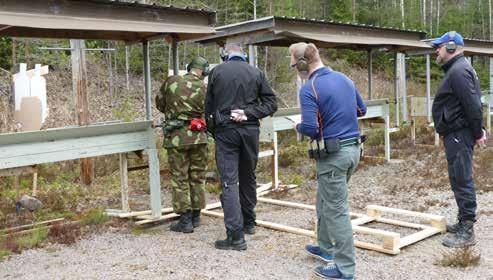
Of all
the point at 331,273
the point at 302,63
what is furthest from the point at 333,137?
the point at 331,273

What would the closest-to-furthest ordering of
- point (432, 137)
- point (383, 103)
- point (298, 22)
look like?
1. point (298, 22)
2. point (383, 103)
3. point (432, 137)

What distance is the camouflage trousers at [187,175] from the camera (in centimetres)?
597

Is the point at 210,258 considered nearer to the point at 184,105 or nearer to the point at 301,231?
the point at 301,231

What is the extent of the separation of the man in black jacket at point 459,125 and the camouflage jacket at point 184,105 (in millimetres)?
2574

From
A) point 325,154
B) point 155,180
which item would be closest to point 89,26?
point 155,180

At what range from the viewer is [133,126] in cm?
613

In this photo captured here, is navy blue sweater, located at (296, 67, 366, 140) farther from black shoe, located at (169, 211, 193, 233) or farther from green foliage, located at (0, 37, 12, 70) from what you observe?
green foliage, located at (0, 37, 12, 70)

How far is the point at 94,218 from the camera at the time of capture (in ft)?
21.0

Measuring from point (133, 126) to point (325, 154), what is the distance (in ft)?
8.93

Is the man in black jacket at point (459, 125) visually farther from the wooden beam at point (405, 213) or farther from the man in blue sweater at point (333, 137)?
the man in blue sweater at point (333, 137)

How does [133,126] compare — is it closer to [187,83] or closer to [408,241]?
[187,83]

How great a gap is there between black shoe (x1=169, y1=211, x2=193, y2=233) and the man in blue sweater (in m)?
2.08

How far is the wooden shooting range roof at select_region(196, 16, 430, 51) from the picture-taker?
26.5 feet

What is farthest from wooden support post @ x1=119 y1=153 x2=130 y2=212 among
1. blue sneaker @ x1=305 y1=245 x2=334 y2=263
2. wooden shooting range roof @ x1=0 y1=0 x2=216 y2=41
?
blue sneaker @ x1=305 y1=245 x2=334 y2=263
